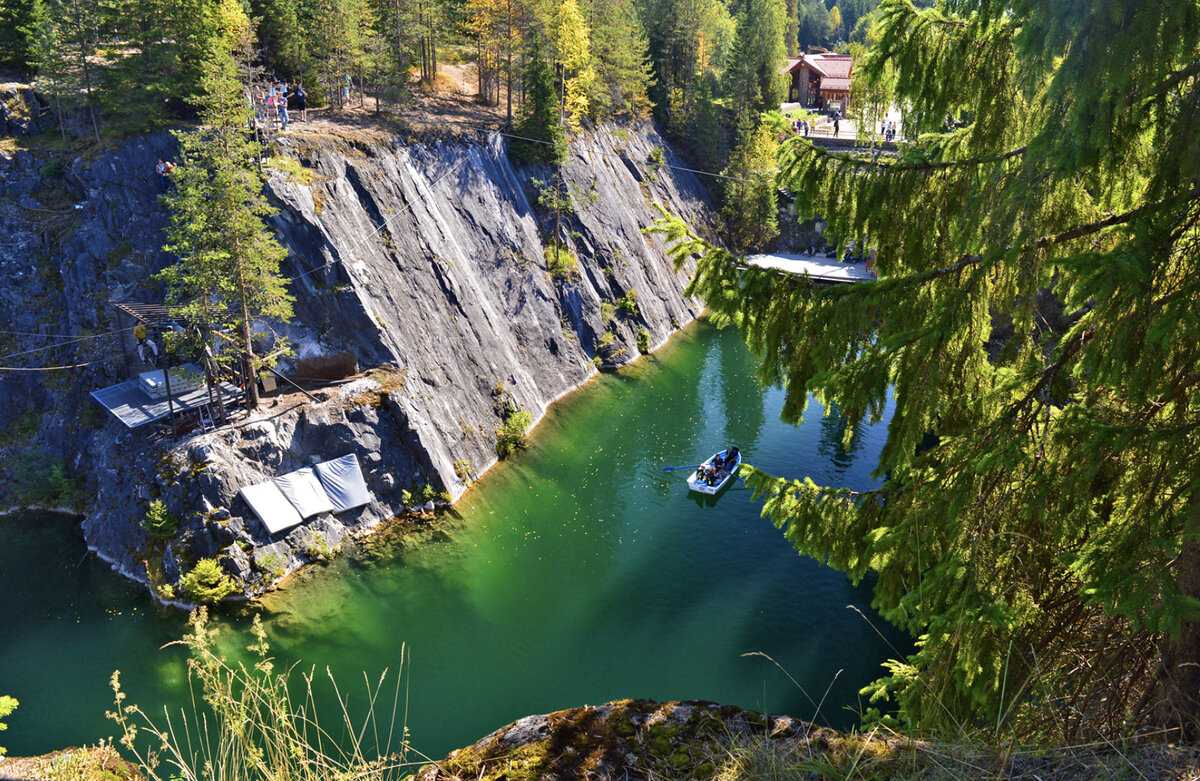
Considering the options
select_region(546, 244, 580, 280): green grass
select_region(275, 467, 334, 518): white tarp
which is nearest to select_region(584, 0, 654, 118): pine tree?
select_region(546, 244, 580, 280): green grass

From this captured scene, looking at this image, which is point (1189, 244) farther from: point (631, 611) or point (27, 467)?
point (27, 467)

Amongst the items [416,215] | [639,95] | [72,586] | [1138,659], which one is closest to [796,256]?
[639,95]

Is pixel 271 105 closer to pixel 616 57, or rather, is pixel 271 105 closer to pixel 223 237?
pixel 223 237

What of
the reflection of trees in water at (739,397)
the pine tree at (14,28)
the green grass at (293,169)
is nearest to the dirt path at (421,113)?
the green grass at (293,169)

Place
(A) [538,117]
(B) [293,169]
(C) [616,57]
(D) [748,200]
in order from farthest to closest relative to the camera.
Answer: (D) [748,200], (C) [616,57], (A) [538,117], (B) [293,169]

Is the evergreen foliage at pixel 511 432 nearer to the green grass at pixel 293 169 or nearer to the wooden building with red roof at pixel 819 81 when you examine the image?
the green grass at pixel 293 169

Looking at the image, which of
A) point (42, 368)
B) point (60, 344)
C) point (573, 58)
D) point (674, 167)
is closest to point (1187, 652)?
point (42, 368)

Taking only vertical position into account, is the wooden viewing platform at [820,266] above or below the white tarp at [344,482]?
above
